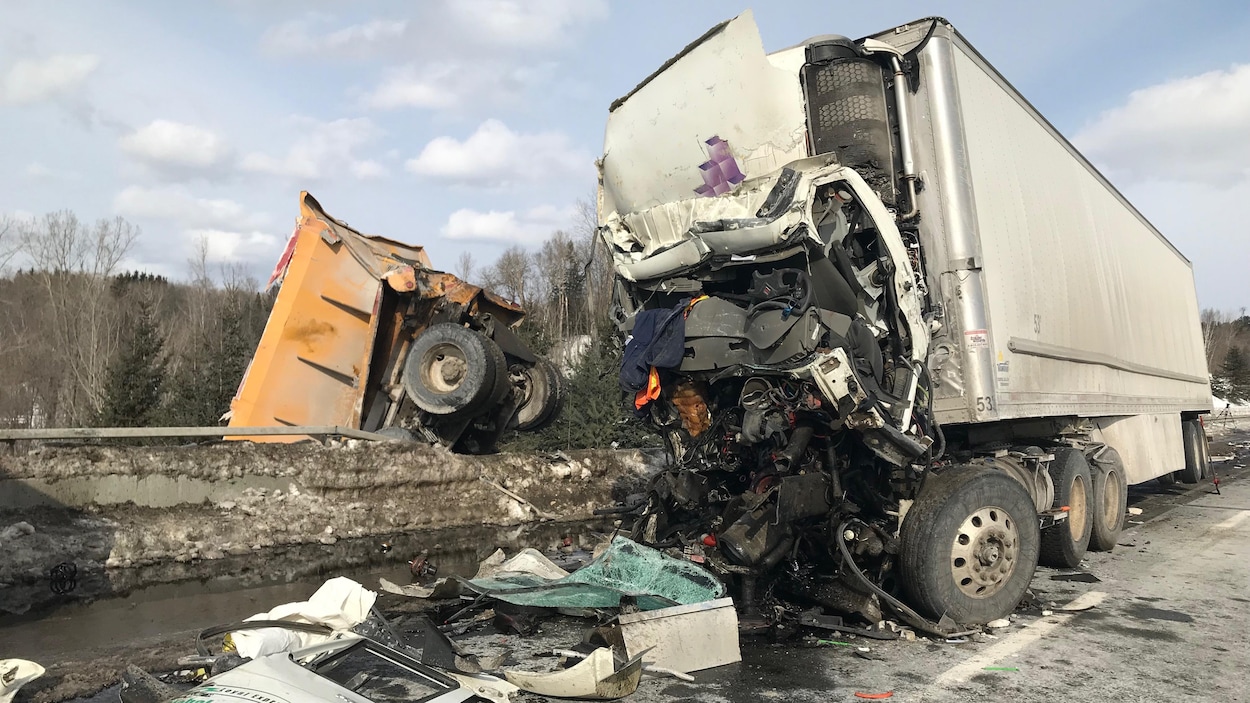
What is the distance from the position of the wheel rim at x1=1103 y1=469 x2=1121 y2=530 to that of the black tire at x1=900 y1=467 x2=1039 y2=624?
269 centimetres

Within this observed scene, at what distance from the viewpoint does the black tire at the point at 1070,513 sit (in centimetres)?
605

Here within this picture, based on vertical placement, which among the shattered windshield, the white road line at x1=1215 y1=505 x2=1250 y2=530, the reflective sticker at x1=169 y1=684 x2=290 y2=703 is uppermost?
the reflective sticker at x1=169 y1=684 x2=290 y2=703

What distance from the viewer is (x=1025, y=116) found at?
615 centimetres

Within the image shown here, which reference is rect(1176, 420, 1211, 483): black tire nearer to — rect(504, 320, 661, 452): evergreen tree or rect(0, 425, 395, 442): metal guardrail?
rect(504, 320, 661, 452): evergreen tree

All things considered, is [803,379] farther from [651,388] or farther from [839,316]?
[651,388]

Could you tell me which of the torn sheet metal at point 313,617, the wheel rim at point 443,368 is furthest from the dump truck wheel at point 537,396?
the torn sheet metal at point 313,617

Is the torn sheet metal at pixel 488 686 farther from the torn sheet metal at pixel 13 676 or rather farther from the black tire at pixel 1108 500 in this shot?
the black tire at pixel 1108 500

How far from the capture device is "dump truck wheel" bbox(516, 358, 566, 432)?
8664 millimetres

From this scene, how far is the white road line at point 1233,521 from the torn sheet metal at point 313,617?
8.42m

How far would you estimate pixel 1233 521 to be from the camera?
8.22m

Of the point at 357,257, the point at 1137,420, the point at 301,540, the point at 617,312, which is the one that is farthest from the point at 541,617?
the point at 1137,420

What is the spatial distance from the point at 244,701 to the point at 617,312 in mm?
3466

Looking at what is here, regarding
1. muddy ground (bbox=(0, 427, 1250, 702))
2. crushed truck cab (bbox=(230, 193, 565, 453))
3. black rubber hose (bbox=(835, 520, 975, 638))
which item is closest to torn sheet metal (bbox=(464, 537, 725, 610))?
muddy ground (bbox=(0, 427, 1250, 702))

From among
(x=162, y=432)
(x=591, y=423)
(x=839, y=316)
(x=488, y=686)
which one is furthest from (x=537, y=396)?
(x=591, y=423)
